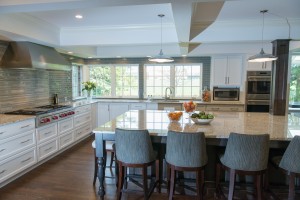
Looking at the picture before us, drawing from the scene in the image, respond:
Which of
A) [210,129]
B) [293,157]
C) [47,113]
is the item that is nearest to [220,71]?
[210,129]

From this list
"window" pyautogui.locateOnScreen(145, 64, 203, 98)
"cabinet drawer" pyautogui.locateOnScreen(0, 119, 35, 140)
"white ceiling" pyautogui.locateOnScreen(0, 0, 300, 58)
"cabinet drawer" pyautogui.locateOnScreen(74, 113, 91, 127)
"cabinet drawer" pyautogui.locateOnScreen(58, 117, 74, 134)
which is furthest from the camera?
"window" pyautogui.locateOnScreen(145, 64, 203, 98)

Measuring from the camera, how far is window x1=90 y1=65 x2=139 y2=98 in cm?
667

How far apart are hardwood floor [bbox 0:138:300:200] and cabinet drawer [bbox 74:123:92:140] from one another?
1026 mm

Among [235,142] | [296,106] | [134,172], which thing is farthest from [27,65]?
[296,106]

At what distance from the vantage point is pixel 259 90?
17.4 ft

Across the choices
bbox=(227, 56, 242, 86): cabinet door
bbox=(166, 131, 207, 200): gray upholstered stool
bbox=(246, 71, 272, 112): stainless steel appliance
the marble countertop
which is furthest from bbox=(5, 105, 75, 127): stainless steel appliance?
bbox=(246, 71, 272, 112): stainless steel appliance

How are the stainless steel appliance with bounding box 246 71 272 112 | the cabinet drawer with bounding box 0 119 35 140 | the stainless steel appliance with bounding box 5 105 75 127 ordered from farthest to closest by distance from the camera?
the stainless steel appliance with bounding box 246 71 272 112 → the stainless steel appliance with bounding box 5 105 75 127 → the cabinet drawer with bounding box 0 119 35 140

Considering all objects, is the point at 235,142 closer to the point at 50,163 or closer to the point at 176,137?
the point at 176,137

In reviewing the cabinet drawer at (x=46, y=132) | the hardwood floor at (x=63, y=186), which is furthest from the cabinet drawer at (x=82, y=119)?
the hardwood floor at (x=63, y=186)

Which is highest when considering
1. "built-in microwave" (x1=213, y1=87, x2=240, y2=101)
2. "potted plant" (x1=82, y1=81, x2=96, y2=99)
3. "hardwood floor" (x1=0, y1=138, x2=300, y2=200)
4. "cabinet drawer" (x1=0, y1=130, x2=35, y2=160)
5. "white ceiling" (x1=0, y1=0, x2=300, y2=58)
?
"white ceiling" (x1=0, y1=0, x2=300, y2=58)

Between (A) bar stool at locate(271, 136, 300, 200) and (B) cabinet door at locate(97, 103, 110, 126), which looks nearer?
(A) bar stool at locate(271, 136, 300, 200)

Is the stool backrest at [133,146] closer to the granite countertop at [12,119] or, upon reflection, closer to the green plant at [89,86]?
the granite countertop at [12,119]

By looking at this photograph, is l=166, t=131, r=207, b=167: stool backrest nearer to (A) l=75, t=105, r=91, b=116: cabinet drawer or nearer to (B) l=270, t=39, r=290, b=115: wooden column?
(B) l=270, t=39, r=290, b=115: wooden column

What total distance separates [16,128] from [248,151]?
3.11 meters
